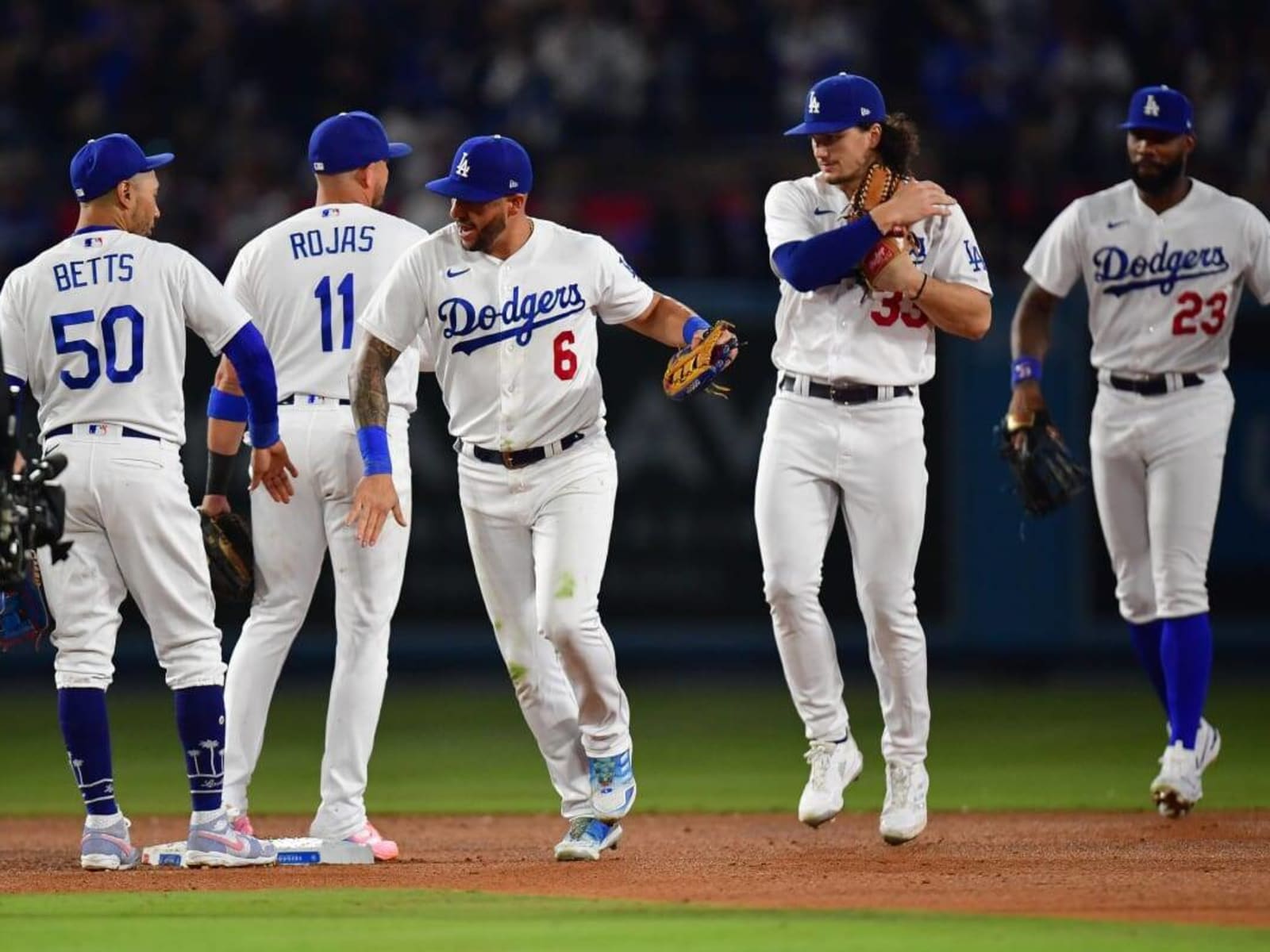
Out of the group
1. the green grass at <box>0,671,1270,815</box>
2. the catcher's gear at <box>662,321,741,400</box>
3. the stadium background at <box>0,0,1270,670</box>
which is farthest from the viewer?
the stadium background at <box>0,0,1270,670</box>

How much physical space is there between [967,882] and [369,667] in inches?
79.7

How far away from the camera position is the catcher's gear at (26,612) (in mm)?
6449

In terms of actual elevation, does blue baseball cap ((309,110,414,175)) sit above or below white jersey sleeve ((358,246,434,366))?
above

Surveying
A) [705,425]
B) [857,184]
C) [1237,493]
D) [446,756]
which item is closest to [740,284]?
[705,425]

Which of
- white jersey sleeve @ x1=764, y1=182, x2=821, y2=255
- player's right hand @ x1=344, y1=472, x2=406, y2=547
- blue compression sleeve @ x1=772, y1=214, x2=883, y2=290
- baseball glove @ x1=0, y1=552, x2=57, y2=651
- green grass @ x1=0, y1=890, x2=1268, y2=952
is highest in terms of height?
white jersey sleeve @ x1=764, y1=182, x2=821, y2=255

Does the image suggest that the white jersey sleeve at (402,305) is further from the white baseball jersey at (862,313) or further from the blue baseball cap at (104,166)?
the white baseball jersey at (862,313)

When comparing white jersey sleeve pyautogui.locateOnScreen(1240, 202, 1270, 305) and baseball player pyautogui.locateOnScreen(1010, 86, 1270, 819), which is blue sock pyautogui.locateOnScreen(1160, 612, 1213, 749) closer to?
baseball player pyautogui.locateOnScreen(1010, 86, 1270, 819)

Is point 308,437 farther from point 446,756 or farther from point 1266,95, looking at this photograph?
point 1266,95

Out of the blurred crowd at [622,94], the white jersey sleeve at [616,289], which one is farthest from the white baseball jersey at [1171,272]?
the blurred crowd at [622,94]

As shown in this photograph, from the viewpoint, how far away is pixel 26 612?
6500 millimetres

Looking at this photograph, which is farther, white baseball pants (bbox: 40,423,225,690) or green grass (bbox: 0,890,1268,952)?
white baseball pants (bbox: 40,423,225,690)

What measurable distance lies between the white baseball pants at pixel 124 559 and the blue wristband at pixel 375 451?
0.53 metres

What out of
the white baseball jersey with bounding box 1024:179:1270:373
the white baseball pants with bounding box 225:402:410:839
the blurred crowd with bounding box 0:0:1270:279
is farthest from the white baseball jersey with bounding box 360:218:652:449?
the blurred crowd with bounding box 0:0:1270:279

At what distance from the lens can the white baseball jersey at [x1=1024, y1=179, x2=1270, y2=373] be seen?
7.70m
